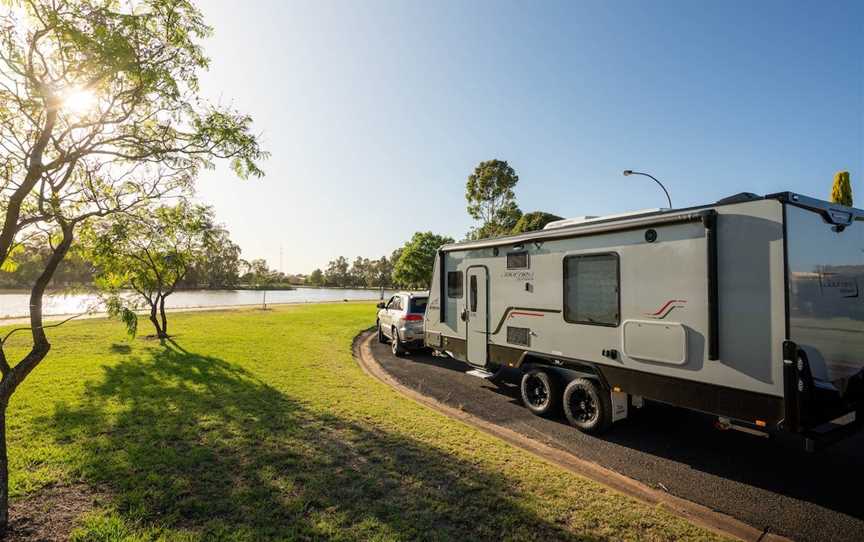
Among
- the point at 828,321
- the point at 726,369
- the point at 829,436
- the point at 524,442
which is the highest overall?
the point at 828,321

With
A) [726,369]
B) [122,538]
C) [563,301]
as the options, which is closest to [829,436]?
[726,369]

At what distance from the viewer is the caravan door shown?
8.70 metres

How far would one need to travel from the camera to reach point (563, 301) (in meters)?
6.91

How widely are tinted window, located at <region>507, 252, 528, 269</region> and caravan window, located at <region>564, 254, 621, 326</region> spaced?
36.0 inches

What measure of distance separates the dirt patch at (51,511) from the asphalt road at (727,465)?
5.54m

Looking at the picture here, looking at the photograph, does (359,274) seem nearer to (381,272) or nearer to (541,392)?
(381,272)

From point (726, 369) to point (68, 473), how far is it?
25.1 ft

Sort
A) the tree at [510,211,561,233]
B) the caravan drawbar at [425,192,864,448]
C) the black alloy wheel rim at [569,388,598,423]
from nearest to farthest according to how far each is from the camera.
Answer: the caravan drawbar at [425,192,864,448] → the black alloy wheel rim at [569,388,598,423] → the tree at [510,211,561,233]

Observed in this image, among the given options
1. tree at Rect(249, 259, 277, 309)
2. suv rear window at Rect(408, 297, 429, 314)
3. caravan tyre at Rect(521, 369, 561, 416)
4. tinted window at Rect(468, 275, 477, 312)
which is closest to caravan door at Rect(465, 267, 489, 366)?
tinted window at Rect(468, 275, 477, 312)

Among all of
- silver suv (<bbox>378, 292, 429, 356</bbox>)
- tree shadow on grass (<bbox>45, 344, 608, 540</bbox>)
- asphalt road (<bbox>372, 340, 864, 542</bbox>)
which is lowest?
asphalt road (<bbox>372, 340, 864, 542</bbox>)

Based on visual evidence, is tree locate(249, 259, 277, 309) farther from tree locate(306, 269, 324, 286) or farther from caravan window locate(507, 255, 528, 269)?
caravan window locate(507, 255, 528, 269)

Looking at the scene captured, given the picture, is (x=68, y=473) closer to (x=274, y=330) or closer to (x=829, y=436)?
(x=829, y=436)

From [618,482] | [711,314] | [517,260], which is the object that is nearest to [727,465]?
[618,482]

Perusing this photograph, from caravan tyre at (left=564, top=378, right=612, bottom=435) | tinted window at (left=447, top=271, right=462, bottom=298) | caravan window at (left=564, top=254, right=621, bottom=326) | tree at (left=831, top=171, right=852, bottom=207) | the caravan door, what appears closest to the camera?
caravan window at (left=564, top=254, right=621, bottom=326)
